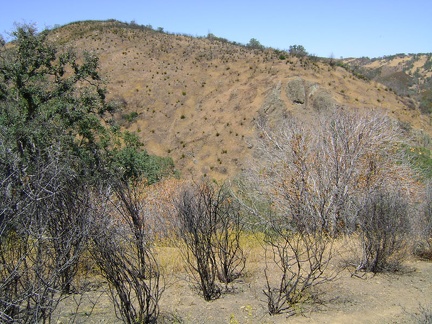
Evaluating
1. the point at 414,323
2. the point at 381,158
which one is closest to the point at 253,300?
the point at 414,323

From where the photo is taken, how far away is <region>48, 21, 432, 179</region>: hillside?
116 feet

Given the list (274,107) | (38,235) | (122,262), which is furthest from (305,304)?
(274,107)

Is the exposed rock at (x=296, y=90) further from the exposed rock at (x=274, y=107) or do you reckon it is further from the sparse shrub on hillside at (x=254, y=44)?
the sparse shrub on hillside at (x=254, y=44)

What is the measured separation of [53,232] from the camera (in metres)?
5.21

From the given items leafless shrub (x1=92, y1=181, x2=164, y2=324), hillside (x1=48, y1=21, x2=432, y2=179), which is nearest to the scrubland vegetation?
leafless shrub (x1=92, y1=181, x2=164, y2=324)

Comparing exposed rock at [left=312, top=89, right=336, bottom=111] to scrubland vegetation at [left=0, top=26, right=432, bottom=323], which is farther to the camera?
exposed rock at [left=312, top=89, right=336, bottom=111]

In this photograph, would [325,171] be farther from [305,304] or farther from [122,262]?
[122,262]

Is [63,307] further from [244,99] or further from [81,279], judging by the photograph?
[244,99]

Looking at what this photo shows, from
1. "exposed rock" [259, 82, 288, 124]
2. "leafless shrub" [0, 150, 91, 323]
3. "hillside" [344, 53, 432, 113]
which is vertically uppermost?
"hillside" [344, 53, 432, 113]

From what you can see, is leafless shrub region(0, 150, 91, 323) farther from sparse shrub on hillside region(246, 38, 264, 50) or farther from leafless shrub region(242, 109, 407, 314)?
sparse shrub on hillside region(246, 38, 264, 50)

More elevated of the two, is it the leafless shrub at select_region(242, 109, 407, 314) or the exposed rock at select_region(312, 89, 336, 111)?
the exposed rock at select_region(312, 89, 336, 111)

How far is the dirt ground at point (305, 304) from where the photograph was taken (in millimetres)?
5688

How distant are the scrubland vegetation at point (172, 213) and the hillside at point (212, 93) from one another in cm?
1264

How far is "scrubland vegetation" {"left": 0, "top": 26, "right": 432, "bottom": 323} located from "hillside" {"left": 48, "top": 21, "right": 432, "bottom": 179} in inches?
497
